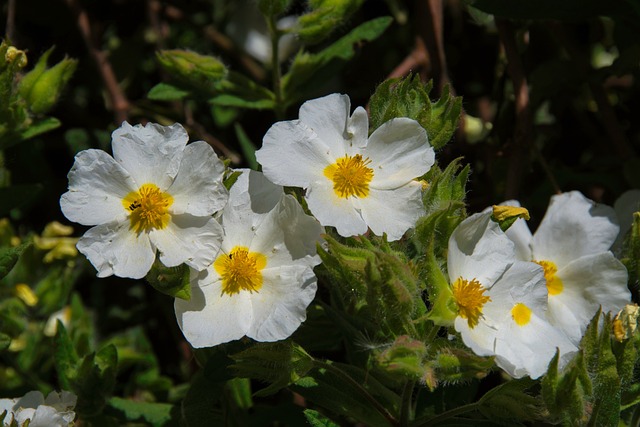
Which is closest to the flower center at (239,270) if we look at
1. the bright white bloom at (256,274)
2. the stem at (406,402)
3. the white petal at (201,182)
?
the bright white bloom at (256,274)

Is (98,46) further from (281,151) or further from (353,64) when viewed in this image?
(281,151)

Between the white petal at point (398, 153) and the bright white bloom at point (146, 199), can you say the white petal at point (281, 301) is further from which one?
the white petal at point (398, 153)

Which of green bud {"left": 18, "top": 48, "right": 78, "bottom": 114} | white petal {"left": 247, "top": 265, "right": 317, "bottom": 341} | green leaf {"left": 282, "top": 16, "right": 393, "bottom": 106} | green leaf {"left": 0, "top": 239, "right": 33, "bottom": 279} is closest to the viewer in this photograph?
white petal {"left": 247, "top": 265, "right": 317, "bottom": 341}

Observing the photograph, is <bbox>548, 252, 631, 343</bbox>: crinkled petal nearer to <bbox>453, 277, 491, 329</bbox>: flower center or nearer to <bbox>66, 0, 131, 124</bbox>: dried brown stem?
<bbox>453, 277, 491, 329</bbox>: flower center

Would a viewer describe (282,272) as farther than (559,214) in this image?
No

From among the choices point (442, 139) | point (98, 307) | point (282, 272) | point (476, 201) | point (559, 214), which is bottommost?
point (98, 307)

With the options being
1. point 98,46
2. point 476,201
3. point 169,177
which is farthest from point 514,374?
point 98,46

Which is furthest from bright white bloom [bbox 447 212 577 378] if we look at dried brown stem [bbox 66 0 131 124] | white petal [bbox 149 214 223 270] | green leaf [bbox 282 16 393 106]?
dried brown stem [bbox 66 0 131 124]
